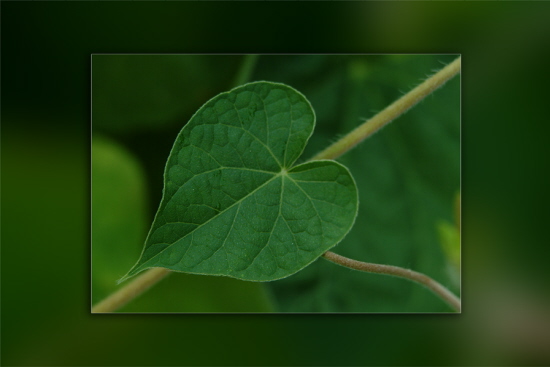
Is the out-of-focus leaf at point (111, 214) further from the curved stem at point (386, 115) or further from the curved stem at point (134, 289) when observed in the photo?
the curved stem at point (386, 115)

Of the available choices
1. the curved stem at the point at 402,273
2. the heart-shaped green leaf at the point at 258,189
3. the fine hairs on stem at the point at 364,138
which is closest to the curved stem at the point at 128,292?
the fine hairs on stem at the point at 364,138

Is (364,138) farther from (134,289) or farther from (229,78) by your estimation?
(134,289)

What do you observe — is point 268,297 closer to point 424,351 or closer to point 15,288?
point 424,351

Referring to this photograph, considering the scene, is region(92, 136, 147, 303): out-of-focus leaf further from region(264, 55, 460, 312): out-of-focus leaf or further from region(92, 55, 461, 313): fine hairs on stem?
region(264, 55, 460, 312): out-of-focus leaf

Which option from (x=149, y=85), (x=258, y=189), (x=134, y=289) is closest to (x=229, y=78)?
(x=149, y=85)

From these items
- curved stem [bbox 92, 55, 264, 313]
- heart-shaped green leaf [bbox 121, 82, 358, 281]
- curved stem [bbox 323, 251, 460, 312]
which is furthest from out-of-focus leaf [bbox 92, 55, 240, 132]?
curved stem [bbox 323, 251, 460, 312]

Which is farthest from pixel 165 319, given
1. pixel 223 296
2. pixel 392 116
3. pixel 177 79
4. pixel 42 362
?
pixel 392 116

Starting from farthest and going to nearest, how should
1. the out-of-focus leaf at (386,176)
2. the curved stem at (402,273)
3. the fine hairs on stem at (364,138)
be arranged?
the out-of-focus leaf at (386,176)
the fine hairs on stem at (364,138)
the curved stem at (402,273)
